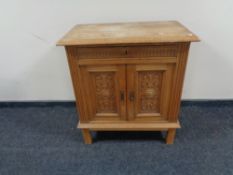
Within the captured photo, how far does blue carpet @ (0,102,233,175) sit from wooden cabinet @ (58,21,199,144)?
0.16m

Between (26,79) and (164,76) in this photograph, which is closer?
(164,76)

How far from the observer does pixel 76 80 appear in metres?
1.14

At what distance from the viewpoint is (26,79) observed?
176 centimetres

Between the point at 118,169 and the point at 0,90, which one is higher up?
the point at 0,90

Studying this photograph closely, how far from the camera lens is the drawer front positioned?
1.02 meters

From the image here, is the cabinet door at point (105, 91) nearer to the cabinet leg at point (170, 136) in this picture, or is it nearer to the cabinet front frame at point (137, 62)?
the cabinet front frame at point (137, 62)

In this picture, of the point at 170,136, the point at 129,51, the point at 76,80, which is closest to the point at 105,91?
the point at 76,80

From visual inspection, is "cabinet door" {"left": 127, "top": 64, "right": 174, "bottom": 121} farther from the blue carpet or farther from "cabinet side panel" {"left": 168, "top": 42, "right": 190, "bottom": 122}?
the blue carpet

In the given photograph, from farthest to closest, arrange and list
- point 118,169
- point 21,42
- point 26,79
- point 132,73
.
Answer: point 26,79 → point 21,42 → point 118,169 → point 132,73

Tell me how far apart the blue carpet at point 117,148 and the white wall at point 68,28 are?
0.29m

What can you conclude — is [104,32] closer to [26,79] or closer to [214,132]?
[26,79]

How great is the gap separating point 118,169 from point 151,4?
4.06 ft

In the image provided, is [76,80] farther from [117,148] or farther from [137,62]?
[117,148]

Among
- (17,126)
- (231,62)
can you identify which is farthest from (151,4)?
(17,126)
